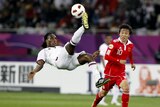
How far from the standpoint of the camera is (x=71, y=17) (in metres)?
31.1

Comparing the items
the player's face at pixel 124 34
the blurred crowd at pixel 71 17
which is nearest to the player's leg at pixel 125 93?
the player's face at pixel 124 34

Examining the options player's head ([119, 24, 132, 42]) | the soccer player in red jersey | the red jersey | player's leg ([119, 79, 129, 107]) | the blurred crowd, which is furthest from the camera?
the blurred crowd

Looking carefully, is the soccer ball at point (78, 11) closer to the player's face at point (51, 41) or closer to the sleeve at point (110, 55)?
the sleeve at point (110, 55)

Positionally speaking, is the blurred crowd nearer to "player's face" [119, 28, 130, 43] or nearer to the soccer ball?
"player's face" [119, 28, 130, 43]

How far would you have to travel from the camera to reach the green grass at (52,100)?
21.2m

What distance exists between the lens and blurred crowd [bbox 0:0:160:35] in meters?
29.8

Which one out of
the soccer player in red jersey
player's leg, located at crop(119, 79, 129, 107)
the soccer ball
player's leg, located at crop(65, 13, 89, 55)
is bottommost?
player's leg, located at crop(119, 79, 129, 107)

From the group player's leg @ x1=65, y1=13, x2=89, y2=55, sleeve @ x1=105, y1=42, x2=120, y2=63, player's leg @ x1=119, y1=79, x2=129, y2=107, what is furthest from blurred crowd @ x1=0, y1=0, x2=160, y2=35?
player's leg @ x1=119, y1=79, x2=129, y2=107

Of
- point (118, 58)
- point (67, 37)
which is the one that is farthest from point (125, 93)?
point (67, 37)

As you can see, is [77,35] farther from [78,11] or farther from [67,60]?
[67,60]

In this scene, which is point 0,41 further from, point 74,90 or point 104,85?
point 104,85

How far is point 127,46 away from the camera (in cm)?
1655

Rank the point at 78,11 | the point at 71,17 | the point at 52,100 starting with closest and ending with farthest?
1. the point at 78,11
2. the point at 52,100
3. the point at 71,17

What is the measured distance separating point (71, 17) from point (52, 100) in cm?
841
